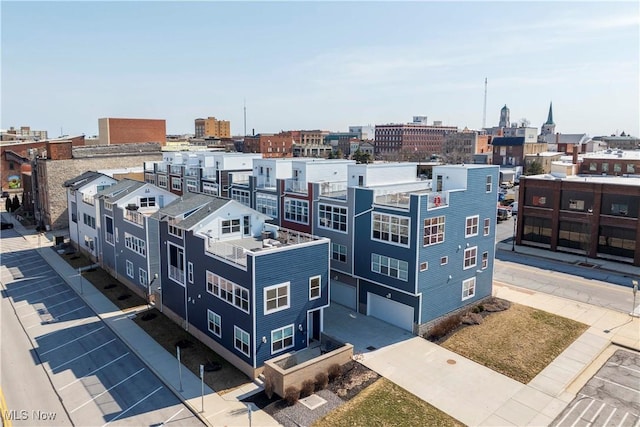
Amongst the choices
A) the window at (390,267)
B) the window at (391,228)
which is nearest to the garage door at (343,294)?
the window at (390,267)

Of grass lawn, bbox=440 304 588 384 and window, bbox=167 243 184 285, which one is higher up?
window, bbox=167 243 184 285

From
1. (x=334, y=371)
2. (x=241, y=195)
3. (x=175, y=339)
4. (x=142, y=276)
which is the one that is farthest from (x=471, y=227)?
(x=142, y=276)

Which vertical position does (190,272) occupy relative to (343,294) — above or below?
above

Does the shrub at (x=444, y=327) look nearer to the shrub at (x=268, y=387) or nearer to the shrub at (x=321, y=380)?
the shrub at (x=321, y=380)

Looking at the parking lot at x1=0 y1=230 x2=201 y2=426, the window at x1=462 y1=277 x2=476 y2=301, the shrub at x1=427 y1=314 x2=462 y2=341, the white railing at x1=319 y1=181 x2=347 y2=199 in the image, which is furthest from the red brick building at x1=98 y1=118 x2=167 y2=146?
the shrub at x1=427 y1=314 x2=462 y2=341

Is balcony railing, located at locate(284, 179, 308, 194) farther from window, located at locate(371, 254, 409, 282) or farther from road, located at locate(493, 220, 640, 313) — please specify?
road, located at locate(493, 220, 640, 313)

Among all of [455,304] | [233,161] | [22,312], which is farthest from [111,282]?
→ [455,304]

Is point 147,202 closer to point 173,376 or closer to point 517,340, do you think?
point 173,376
